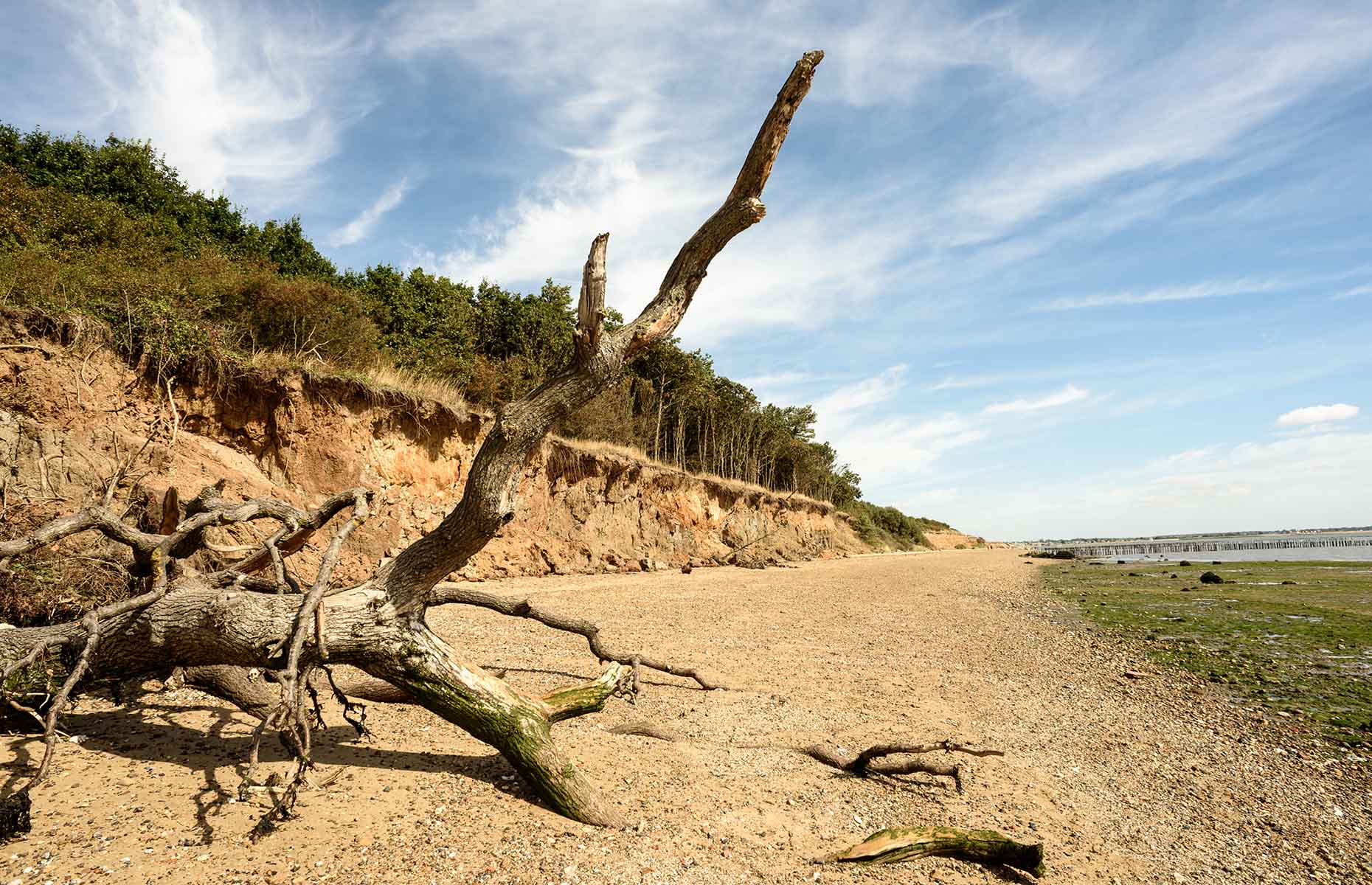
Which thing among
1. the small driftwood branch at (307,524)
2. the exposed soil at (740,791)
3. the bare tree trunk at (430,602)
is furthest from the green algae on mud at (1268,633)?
the small driftwood branch at (307,524)

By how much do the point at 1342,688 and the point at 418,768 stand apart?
10972mm

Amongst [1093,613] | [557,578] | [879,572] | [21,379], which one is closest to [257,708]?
[21,379]

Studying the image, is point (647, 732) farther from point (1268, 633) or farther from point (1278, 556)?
point (1278, 556)

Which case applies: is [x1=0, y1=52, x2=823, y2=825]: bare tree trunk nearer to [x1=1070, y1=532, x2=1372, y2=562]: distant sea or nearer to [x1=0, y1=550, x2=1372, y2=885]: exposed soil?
[x1=0, y1=550, x2=1372, y2=885]: exposed soil

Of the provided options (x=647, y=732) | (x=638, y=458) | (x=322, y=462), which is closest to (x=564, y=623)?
(x=647, y=732)

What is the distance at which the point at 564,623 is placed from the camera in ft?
21.4

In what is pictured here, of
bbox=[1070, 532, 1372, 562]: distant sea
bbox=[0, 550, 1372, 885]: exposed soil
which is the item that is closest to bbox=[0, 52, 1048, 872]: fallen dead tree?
bbox=[0, 550, 1372, 885]: exposed soil

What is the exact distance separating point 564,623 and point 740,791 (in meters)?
2.73

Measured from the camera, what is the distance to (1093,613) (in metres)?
16.3

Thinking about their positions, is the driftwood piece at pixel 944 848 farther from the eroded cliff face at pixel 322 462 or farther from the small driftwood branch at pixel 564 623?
the eroded cliff face at pixel 322 462

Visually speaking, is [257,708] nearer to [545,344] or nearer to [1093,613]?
[1093,613]

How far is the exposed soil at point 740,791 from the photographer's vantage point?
3240 millimetres

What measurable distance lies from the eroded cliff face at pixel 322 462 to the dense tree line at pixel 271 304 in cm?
102

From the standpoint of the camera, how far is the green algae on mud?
25.7ft
